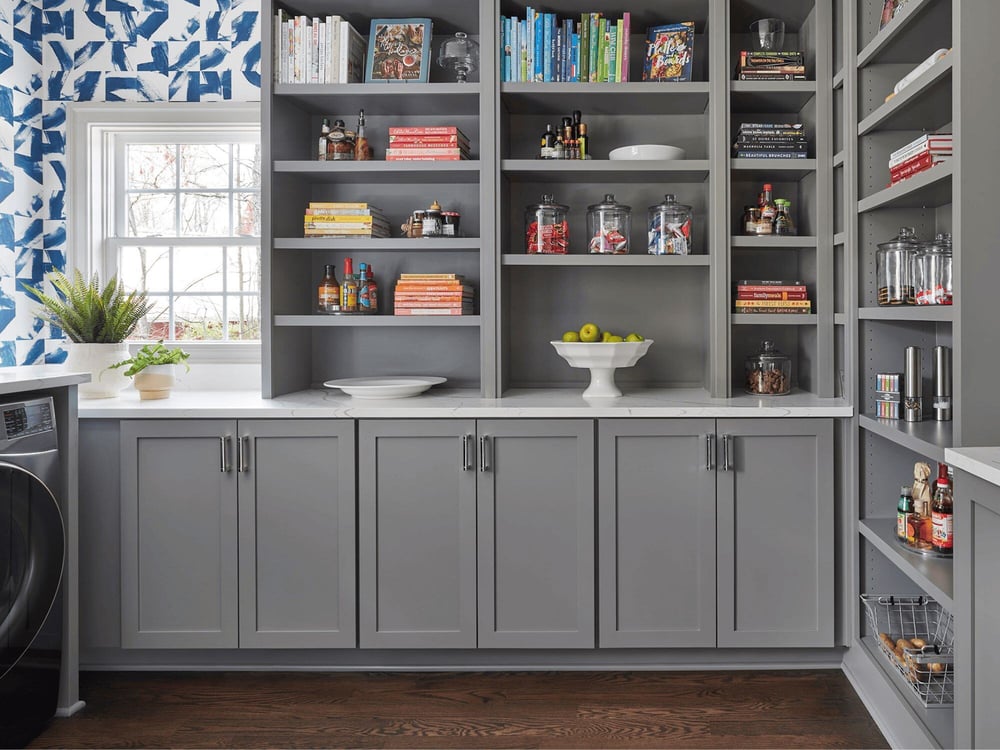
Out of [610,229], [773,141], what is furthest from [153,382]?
[773,141]

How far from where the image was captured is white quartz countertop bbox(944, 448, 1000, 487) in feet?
4.63

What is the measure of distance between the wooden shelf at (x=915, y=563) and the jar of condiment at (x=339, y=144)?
7.27 ft

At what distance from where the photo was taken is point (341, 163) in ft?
9.12

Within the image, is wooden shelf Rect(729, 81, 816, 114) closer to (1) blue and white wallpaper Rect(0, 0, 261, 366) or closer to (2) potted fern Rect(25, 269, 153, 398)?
(1) blue and white wallpaper Rect(0, 0, 261, 366)

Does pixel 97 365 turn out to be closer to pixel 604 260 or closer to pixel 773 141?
pixel 604 260

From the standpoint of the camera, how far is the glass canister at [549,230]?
282cm

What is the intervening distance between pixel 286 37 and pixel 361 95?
0.34m

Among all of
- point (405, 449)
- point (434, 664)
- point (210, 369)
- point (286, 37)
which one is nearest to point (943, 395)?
point (405, 449)

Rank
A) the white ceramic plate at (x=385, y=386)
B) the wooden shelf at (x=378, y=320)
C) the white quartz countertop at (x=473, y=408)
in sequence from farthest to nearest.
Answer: the wooden shelf at (x=378, y=320), the white ceramic plate at (x=385, y=386), the white quartz countertop at (x=473, y=408)

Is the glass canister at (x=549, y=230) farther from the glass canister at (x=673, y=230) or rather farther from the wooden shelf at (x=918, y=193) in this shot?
the wooden shelf at (x=918, y=193)

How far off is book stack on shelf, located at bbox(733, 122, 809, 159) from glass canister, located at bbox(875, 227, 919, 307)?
530 mm

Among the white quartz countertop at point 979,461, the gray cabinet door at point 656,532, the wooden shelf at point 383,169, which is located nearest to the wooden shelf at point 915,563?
the white quartz countertop at point 979,461

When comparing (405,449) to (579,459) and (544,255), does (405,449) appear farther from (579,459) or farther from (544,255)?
(544,255)

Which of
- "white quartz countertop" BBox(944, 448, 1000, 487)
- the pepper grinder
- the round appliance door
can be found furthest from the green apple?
the round appliance door
